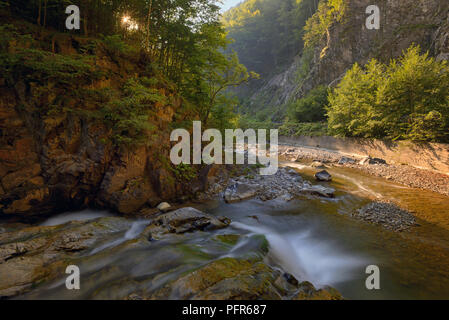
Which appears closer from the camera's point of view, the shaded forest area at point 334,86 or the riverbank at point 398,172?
the riverbank at point 398,172

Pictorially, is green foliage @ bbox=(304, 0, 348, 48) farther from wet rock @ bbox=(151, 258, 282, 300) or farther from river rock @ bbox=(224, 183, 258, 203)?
wet rock @ bbox=(151, 258, 282, 300)

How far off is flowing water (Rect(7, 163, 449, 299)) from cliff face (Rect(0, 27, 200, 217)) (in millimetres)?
902

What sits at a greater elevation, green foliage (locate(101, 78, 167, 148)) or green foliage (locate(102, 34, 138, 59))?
green foliage (locate(102, 34, 138, 59))

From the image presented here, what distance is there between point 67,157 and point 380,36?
4253cm

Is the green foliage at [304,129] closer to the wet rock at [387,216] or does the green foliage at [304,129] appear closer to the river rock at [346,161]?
the river rock at [346,161]

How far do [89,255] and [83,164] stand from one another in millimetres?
3545

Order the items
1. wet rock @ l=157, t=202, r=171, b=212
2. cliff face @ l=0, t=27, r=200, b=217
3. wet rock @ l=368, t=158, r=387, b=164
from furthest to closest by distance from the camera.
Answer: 1. wet rock @ l=368, t=158, r=387, b=164
2. wet rock @ l=157, t=202, r=171, b=212
3. cliff face @ l=0, t=27, r=200, b=217

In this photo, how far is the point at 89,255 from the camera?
4301mm

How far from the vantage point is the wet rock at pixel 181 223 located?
5434mm

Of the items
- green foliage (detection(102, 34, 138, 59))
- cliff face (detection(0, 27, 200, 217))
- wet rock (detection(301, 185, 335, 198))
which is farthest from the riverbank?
green foliage (detection(102, 34, 138, 59))

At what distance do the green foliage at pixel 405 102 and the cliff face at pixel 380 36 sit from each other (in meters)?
10.9

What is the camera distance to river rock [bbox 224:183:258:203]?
8695 millimetres

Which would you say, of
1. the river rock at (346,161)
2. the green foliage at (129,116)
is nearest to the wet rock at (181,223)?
the green foliage at (129,116)

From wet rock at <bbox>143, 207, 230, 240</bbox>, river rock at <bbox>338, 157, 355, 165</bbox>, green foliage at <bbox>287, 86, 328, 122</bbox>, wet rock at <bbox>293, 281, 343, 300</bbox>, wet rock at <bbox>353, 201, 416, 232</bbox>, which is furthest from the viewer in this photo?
green foliage at <bbox>287, 86, 328, 122</bbox>
